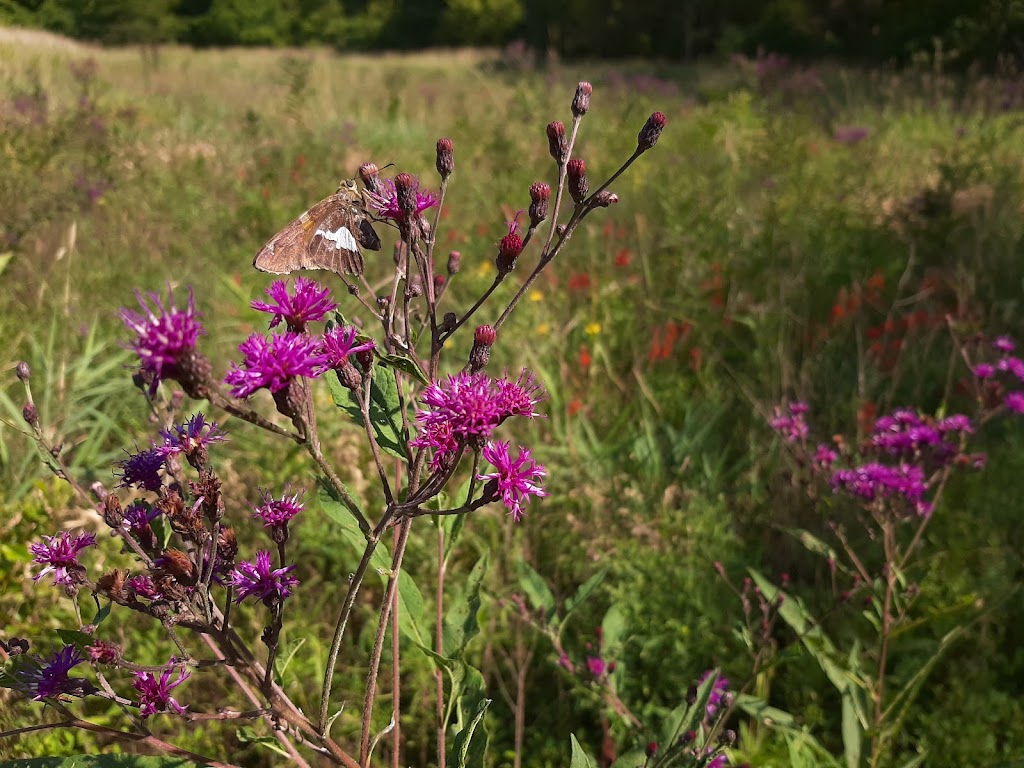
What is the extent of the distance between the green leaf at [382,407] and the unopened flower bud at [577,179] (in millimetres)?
445

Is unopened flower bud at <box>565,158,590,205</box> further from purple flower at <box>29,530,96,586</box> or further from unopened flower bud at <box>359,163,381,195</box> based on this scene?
purple flower at <box>29,530,96,586</box>

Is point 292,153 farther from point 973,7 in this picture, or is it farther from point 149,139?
point 973,7

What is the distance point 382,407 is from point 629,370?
283cm

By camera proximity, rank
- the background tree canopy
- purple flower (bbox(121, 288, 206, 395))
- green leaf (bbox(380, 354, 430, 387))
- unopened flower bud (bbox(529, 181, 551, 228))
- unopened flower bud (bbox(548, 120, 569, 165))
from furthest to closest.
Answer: the background tree canopy < unopened flower bud (bbox(548, 120, 569, 165)) < unopened flower bud (bbox(529, 181, 551, 228)) < green leaf (bbox(380, 354, 430, 387)) < purple flower (bbox(121, 288, 206, 395))

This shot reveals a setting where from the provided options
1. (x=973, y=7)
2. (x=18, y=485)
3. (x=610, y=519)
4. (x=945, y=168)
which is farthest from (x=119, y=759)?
(x=973, y=7)

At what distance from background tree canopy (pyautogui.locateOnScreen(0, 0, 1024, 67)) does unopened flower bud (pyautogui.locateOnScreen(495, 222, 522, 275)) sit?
2.89 m

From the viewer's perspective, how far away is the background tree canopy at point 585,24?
652cm

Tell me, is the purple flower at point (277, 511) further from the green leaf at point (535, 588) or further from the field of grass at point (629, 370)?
the green leaf at point (535, 588)

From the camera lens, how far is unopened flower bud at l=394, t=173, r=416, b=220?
1.19 m

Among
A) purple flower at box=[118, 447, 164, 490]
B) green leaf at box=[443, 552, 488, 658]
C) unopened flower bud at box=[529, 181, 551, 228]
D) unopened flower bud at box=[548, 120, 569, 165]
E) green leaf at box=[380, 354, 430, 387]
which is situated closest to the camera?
green leaf at box=[380, 354, 430, 387]

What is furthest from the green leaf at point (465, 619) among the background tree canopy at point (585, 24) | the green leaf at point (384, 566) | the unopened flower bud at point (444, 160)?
the background tree canopy at point (585, 24)

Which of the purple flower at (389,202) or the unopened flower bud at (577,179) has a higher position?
the unopened flower bud at (577,179)

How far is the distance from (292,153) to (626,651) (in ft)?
18.7

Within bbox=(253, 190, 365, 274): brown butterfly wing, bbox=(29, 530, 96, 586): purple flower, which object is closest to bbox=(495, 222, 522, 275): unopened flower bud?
bbox=(253, 190, 365, 274): brown butterfly wing
